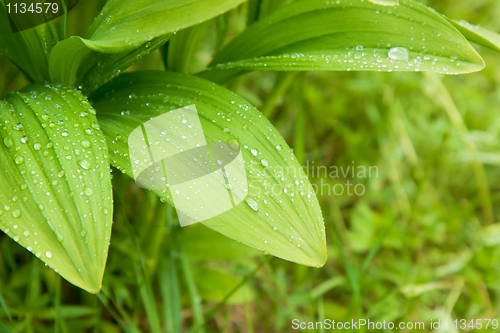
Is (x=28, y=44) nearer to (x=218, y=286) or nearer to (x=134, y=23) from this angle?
(x=134, y=23)

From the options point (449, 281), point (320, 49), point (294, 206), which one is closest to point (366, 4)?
point (320, 49)

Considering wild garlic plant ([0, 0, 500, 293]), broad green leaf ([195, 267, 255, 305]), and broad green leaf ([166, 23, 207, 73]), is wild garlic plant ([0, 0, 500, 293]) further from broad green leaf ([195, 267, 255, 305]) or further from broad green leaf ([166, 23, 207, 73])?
broad green leaf ([195, 267, 255, 305])

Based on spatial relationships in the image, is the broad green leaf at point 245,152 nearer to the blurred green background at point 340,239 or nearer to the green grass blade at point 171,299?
the blurred green background at point 340,239

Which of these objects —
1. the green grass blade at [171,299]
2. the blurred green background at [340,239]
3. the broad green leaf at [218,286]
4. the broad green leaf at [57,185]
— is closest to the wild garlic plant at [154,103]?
the broad green leaf at [57,185]

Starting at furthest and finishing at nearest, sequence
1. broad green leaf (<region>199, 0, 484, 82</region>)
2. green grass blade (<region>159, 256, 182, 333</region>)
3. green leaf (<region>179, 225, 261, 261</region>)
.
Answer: green leaf (<region>179, 225, 261, 261</region>)
green grass blade (<region>159, 256, 182, 333</region>)
broad green leaf (<region>199, 0, 484, 82</region>)

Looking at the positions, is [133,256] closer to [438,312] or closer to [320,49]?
[320,49]

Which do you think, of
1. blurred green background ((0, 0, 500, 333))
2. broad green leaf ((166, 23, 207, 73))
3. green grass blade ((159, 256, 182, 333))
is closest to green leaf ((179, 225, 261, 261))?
blurred green background ((0, 0, 500, 333))

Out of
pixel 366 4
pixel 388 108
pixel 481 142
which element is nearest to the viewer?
pixel 366 4
